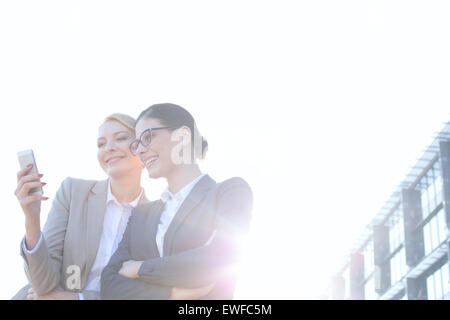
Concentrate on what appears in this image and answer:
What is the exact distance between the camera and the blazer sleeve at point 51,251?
332 cm

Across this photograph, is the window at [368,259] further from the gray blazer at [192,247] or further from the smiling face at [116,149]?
the gray blazer at [192,247]

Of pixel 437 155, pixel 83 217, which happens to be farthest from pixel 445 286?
pixel 83 217

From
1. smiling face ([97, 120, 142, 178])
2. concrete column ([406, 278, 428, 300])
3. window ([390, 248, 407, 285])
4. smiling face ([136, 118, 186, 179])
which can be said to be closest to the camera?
smiling face ([136, 118, 186, 179])

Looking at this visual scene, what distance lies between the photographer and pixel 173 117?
3506 millimetres

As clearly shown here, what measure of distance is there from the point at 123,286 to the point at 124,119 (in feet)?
3.31

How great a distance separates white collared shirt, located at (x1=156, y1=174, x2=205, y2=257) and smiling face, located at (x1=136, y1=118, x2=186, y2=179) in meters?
0.12

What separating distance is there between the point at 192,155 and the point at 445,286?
34.1m

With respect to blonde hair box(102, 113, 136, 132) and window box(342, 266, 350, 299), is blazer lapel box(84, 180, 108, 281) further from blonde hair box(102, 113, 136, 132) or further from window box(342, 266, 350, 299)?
window box(342, 266, 350, 299)

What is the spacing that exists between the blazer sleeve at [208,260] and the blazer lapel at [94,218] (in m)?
0.54

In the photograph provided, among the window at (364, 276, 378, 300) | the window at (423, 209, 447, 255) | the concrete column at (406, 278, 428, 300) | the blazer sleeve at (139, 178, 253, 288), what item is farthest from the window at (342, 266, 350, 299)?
the blazer sleeve at (139, 178, 253, 288)

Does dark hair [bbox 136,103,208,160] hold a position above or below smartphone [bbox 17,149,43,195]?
above

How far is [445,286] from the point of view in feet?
115

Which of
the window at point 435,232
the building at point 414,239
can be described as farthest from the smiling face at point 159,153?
the window at point 435,232

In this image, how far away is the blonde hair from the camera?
148 inches
